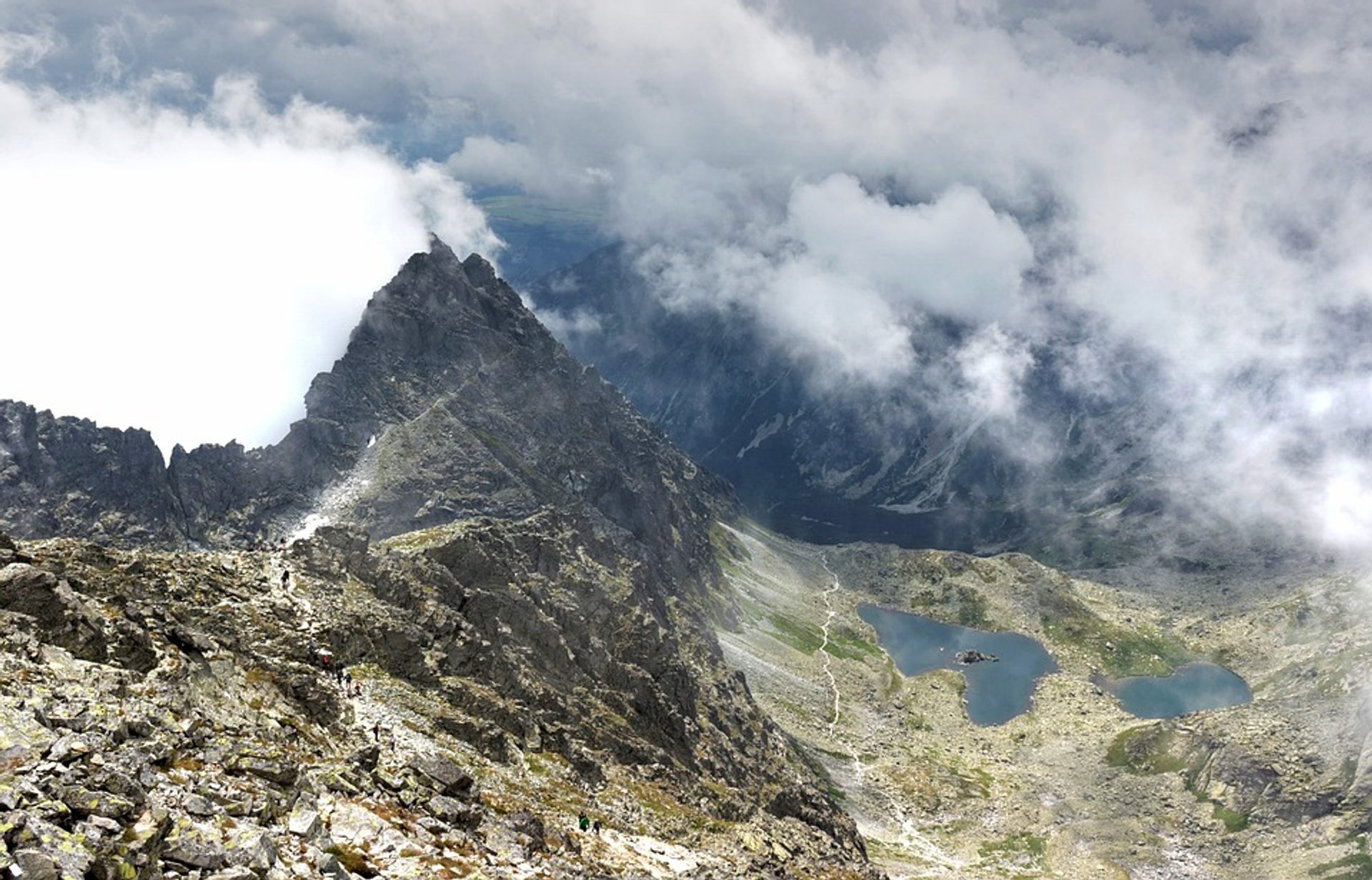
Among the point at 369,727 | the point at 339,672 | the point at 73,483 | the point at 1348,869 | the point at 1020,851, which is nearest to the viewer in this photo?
the point at 369,727

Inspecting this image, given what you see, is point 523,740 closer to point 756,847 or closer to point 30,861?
point 756,847

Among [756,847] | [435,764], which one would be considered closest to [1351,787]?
[756,847]

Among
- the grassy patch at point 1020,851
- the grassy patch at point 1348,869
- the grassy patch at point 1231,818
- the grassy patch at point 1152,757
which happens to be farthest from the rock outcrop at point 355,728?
the grassy patch at point 1152,757

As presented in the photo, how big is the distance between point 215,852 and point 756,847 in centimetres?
5721

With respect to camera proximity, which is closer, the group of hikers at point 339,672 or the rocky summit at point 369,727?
the rocky summit at point 369,727

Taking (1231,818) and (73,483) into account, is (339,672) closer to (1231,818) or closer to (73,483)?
(73,483)

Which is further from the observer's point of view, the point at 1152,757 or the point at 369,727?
the point at 1152,757

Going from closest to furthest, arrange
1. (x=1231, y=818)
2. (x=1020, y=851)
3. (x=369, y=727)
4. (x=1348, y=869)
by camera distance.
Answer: (x=369, y=727) < (x=1348, y=869) < (x=1020, y=851) < (x=1231, y=818)

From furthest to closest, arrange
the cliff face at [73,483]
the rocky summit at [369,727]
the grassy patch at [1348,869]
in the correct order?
the cliff face at [73,483]
the grassy patch at [1348,869]
the rocky summit at [369,727]

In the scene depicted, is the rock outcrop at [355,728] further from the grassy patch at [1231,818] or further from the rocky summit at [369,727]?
the grassy patch at [1231,818]

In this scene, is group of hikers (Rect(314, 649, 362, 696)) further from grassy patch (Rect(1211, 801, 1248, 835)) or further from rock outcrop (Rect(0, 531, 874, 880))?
grassy patch (Rect(1211, 801, 1248, 835))

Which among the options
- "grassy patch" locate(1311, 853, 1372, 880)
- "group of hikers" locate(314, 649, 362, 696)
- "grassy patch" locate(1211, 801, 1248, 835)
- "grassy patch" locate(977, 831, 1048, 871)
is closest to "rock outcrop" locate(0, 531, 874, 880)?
"group of hikers" locate(314, 649, 362, 696)

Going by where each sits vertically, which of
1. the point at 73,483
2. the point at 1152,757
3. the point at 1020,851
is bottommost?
the point at 73,483

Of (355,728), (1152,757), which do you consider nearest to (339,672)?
(355,728)
